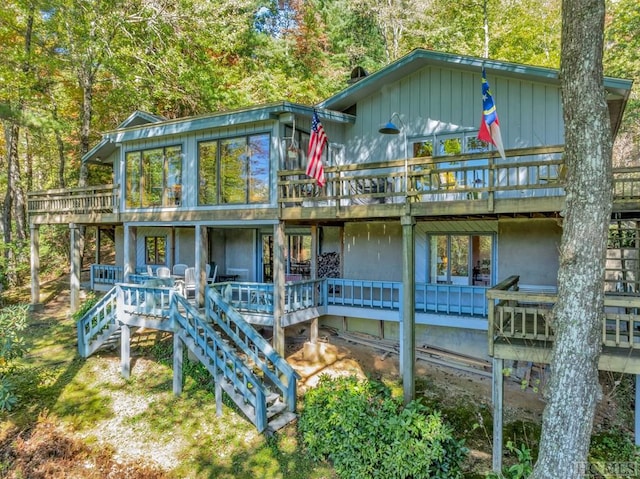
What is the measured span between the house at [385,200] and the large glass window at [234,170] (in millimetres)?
41

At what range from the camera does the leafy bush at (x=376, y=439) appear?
6438 mm

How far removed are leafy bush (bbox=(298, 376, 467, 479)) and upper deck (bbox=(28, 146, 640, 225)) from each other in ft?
13.2

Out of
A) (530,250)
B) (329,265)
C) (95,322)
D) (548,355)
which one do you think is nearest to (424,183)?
(530,250)

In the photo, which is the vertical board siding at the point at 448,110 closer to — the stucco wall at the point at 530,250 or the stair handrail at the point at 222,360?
the stucco wall at the point at 530,250

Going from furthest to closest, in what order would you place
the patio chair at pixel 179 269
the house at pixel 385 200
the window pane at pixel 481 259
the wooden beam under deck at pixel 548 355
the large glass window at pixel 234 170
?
the patio chair at pixel 179 269, the window pane at pixel 481 259, the large glass window at pixel 234 170, the house at pixel 385 200, the wooden beam under deck at pixel 548 355

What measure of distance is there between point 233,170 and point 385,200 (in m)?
4.71

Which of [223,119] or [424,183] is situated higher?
[223,119]

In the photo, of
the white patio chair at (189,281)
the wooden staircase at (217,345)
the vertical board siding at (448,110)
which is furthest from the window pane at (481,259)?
the white patio chair at (189,281)

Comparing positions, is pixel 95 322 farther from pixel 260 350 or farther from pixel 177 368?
pixel 260 350

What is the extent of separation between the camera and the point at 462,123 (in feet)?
36.7

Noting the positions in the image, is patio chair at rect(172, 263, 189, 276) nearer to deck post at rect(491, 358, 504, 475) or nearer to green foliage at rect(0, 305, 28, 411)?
green foliage at rect(0, 305, 28, 411)

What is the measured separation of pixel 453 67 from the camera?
433 inches

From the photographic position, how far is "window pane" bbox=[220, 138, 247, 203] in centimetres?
1112

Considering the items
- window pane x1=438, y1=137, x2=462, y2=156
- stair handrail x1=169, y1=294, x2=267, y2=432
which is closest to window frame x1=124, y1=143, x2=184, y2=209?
stair handrail x1=169, y1=294, x2=267, y2=432
